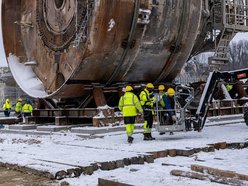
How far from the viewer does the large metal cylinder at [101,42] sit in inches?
468

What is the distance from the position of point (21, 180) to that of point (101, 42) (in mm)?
6457

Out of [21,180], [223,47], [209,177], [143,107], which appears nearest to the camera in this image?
[209,177]

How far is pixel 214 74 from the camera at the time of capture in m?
10.4

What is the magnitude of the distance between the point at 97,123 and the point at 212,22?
615 cm

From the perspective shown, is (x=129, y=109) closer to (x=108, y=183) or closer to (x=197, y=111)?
(x=197, y=111)

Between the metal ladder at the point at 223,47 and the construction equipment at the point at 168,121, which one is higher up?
the metal ladder at the point at 223,47

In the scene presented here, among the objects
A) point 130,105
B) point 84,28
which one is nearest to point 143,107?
point 130,105

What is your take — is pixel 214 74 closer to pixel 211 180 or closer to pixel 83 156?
pixel 83 156

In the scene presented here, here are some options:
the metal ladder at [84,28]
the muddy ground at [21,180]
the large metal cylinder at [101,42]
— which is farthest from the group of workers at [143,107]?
the muddy ground at [21,180]

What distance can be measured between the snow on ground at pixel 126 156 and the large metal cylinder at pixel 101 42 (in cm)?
270

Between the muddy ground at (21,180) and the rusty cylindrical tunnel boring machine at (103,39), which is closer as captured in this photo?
the muddy ground at (21,180)

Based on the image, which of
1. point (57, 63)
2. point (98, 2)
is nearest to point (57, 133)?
point (57, 63)

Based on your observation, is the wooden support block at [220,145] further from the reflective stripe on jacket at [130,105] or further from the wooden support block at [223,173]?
the wooden support block at [223,173]

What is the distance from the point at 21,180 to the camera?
590 cm
